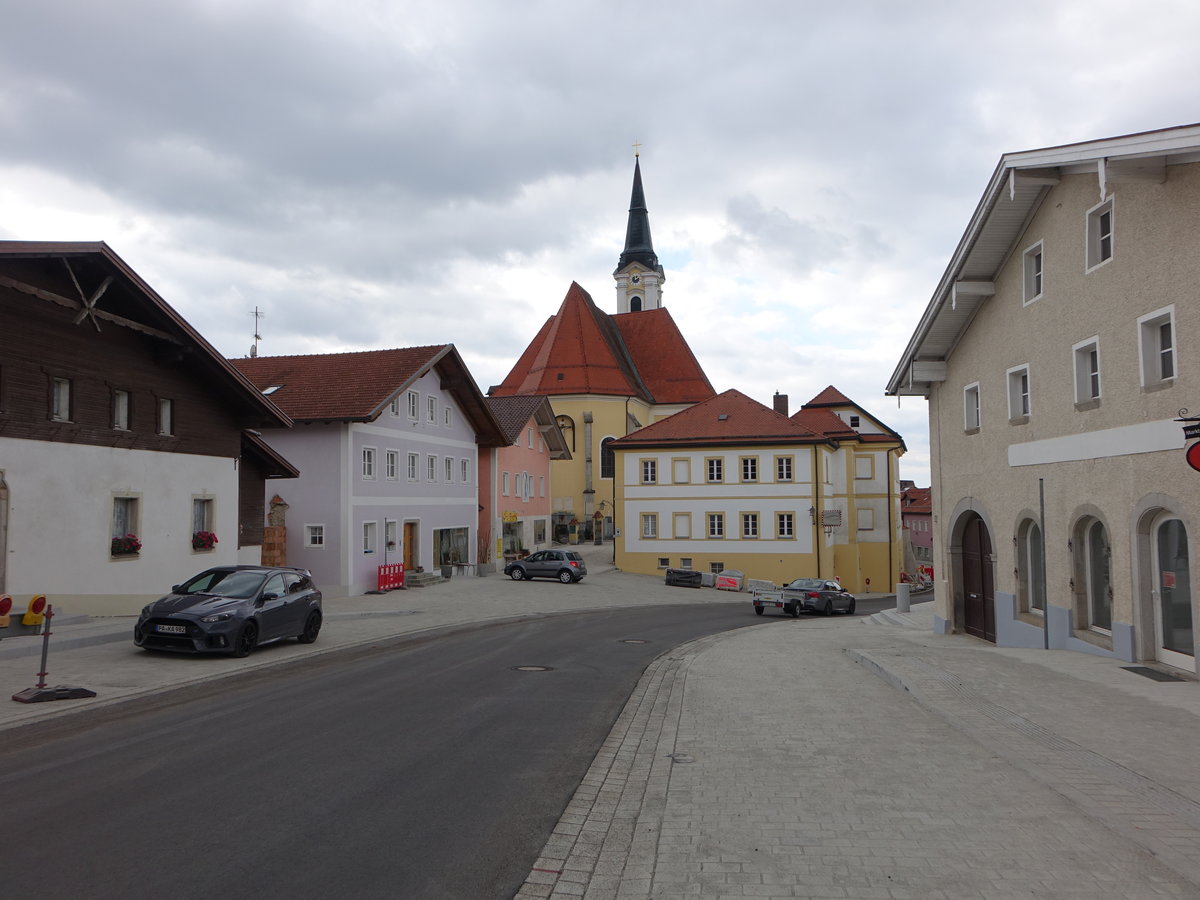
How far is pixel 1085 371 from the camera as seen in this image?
14.8m

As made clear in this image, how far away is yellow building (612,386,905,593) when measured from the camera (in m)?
44.4

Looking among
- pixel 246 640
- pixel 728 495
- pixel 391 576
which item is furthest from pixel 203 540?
pixel 728 495

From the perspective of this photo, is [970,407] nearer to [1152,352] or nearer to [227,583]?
[1152,352]

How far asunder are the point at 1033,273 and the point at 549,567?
24.9m

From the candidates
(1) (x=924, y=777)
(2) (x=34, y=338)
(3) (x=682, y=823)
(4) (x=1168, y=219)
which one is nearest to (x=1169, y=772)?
(1) (x=924, y=777)

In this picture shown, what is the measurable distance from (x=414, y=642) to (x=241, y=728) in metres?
8.77

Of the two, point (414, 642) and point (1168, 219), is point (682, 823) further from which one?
point (414, 642)

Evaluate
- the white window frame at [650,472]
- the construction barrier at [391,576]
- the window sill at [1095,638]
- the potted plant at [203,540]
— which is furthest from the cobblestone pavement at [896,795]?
the white window frame at [650,472]

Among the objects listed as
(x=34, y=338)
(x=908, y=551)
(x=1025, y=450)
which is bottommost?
(x=908, y=551)

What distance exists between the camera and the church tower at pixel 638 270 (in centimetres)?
9044

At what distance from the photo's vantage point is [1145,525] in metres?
12.9

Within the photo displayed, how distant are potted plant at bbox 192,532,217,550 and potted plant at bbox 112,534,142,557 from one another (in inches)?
81.0

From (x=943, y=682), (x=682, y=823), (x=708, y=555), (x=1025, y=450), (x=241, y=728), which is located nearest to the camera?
(x=682, y=823)

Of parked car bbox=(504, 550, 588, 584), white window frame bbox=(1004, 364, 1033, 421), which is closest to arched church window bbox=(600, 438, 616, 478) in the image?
parked car bbox=(504, 550, 588, 584)
